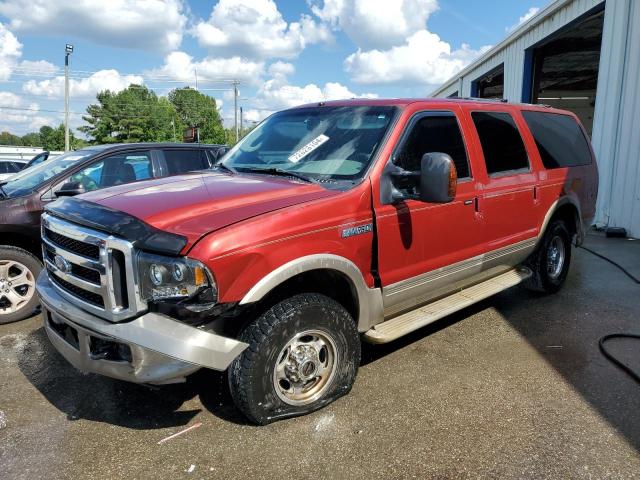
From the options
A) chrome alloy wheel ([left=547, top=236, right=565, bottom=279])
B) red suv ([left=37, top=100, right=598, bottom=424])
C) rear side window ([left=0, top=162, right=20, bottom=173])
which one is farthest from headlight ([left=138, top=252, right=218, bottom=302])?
rear side window ([left=0, top=162, right=20, bottom=173])

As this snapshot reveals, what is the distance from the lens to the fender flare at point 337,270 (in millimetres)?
2682

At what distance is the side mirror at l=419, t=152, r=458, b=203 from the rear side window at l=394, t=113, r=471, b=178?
0.34 m

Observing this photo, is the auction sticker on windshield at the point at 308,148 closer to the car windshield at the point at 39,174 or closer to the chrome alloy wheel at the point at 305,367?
the chrome alloy wheel at the point at 305,367

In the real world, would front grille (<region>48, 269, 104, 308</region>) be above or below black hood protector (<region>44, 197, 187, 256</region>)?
below

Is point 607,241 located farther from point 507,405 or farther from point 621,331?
point 507,405

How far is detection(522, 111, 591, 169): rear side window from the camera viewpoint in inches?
199

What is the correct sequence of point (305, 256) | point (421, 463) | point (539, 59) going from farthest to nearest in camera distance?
1. point (539, 59)
2. point (305, 256)
3. point (421, 463)

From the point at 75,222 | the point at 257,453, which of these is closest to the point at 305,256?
the point at 257,453

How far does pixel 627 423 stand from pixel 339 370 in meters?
1.77

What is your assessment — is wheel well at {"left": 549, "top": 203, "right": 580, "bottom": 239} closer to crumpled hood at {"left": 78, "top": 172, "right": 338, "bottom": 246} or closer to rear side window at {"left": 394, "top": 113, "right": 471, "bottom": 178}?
rear side window at {"left": 394, "top": 113, "right": 471, "bottom": 178}

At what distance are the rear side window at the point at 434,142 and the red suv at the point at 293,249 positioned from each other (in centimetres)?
1

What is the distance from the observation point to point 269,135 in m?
4.22

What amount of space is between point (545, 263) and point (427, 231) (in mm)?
2409

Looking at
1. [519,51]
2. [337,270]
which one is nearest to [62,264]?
[337,270]
